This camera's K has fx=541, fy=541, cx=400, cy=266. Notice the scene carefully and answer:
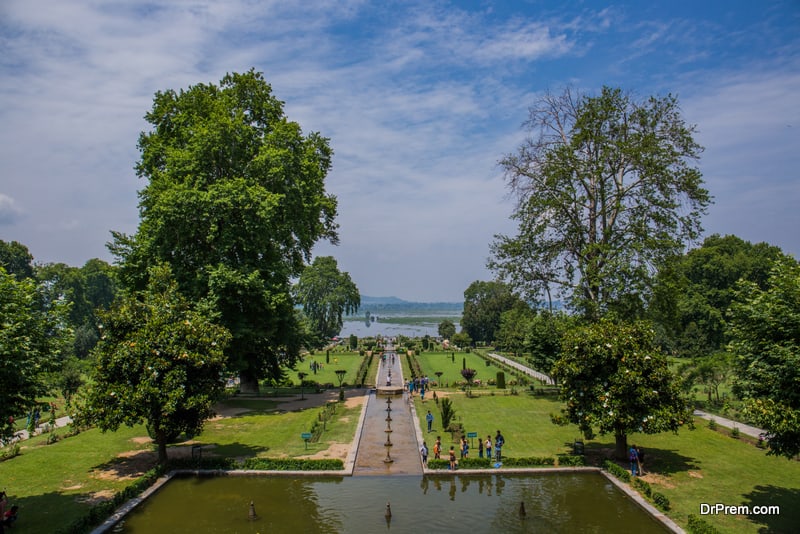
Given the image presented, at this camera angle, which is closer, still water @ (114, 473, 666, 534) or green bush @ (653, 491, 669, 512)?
still water @ (114, 473, 666, 534)

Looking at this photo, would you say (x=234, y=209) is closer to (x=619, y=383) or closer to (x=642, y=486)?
(x=619, y=383)

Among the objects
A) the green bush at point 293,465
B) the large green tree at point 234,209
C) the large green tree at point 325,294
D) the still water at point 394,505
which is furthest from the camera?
the large green tree at point 325,294

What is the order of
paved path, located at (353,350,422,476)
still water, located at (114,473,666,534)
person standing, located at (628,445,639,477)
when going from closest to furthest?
still water, located at (114,473,666,534), person standing, located at (628,445,639,477), paved path, located at (353,350,422,476)

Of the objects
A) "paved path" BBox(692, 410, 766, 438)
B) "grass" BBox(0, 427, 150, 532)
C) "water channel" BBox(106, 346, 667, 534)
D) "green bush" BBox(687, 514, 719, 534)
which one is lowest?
"water channel" BBox(106, 346, 667, 534)

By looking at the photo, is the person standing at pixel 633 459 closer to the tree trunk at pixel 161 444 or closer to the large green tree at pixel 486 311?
the tree trunk at pixel 161 444

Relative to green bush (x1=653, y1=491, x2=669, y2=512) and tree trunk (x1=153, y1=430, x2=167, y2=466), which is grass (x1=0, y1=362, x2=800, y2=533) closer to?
green bush (x1=653, y1=491, x2=669, y2=512)

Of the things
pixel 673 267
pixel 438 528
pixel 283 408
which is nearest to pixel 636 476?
pixel 438 528

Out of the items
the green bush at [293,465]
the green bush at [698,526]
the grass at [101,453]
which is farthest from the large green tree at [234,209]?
the green bush at [698,526]

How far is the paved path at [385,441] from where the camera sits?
23.0 metres

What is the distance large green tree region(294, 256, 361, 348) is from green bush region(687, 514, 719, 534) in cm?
7143

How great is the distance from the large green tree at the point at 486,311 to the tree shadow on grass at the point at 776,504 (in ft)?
229

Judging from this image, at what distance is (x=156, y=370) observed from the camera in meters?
21.3

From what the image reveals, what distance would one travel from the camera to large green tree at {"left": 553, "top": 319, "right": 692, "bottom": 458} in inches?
835

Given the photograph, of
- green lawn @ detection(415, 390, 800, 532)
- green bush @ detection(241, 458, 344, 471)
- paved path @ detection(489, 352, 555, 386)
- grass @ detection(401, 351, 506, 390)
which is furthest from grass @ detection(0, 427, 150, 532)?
paved path @ detection(489, 352, 555, 386)
